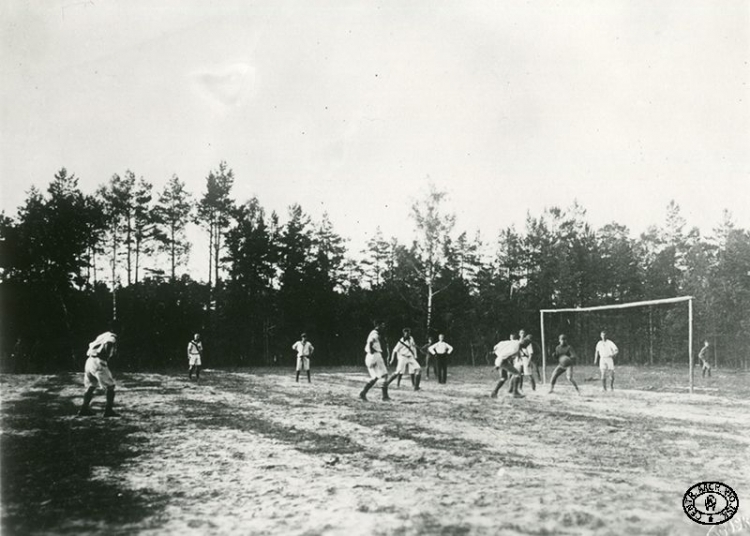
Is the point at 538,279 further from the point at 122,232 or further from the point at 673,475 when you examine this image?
the point at 673,475

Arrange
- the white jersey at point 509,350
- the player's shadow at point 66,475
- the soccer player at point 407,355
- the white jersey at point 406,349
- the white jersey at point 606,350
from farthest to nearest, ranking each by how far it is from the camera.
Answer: the white jersey at point 606,350 → the white jersey at point 406,349 → the soccer player at point 407,355 → the white jersey at point 509,350 → the player's shadow at point 66,475

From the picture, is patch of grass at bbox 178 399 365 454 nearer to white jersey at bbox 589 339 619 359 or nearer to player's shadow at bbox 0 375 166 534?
player's shadow at bbox 0 375 166 534

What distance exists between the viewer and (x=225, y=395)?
16.3m

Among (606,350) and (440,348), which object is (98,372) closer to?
(440,348)

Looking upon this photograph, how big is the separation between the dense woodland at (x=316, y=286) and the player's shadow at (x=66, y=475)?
78.3ft

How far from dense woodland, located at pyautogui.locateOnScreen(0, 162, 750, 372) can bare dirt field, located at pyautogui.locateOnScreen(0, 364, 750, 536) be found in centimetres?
2270

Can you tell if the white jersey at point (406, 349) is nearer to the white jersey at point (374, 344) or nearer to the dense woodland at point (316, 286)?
the white jersey at point (374, 344)

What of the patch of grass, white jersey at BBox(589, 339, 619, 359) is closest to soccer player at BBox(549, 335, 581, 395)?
white jersey at BBox(589, 339, 619, 359)

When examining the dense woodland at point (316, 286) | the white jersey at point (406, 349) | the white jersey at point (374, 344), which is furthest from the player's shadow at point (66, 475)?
the dense woodland at point (316, 286)

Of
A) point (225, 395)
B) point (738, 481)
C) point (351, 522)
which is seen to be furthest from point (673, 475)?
point (225, 395)

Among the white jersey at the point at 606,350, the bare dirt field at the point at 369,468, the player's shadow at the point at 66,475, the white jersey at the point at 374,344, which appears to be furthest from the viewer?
the white jersey at the point at 606,350

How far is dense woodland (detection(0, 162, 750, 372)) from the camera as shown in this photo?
3334 cm

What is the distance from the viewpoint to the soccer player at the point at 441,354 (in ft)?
62.3

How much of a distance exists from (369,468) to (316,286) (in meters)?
38.4
